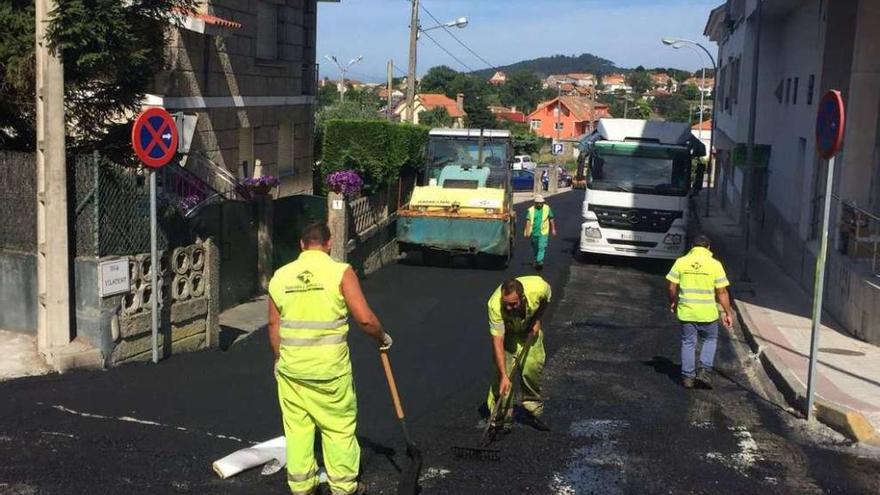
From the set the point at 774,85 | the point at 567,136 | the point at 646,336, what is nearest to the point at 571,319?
the point at 646,336

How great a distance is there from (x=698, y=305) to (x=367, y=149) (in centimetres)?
1043

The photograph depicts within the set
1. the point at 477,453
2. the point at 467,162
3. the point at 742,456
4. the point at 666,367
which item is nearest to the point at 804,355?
the point at 666,367

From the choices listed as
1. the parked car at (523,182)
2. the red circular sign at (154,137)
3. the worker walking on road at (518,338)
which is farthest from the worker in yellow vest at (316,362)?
the parked car at (523,182)

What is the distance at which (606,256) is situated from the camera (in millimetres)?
20641

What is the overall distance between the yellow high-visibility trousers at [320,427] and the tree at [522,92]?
135 m

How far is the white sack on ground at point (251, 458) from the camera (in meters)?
6.07

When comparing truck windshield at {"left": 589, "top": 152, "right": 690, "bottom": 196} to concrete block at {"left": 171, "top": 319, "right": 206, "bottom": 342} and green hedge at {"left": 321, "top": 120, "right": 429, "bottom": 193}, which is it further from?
concrete block at {"left": 171, "top": 319, "right": 206, "bottom": 342}

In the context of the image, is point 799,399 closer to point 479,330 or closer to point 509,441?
point 509,441

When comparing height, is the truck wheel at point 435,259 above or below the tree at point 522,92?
below

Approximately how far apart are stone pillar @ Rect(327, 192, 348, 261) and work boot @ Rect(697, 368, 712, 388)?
7141mm

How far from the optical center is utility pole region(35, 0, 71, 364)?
8.38 meters

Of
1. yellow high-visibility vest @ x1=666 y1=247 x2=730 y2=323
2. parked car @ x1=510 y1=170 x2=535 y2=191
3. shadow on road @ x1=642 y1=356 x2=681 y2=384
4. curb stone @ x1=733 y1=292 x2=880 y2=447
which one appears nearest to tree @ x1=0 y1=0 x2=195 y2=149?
yellow high-visibility vest @ x1=666 y1=247 x2=730 y2=323

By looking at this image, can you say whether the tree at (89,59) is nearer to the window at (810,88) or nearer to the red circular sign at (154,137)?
the red circular sign at (154,137)

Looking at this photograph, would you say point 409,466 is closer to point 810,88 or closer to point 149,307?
point 149,307
